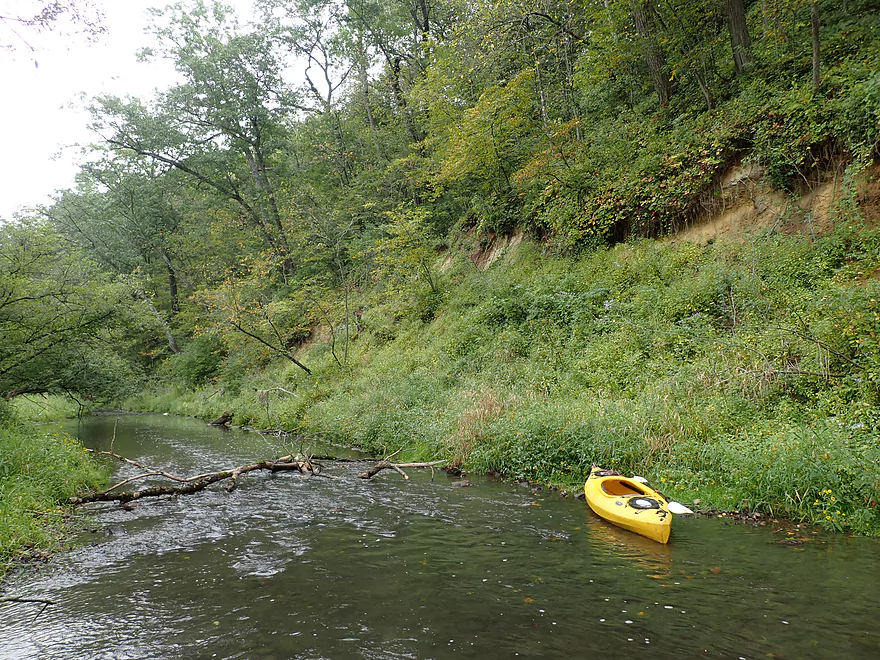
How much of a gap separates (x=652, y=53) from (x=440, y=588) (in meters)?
15.8

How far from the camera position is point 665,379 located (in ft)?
31.4

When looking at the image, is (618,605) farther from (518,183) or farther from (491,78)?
(491,78)

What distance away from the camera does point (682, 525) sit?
6.86 m

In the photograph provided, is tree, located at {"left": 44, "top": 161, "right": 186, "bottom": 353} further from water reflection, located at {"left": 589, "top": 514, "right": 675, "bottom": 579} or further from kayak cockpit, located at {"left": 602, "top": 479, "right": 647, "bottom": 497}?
water reflection, located at {"left": 589, "top": 514, "right": 675, "bottom": 579}

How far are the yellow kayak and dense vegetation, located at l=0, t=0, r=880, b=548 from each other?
3.23ft

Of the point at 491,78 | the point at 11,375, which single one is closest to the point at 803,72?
the point at 491,78

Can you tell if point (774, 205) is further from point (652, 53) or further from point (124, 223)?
point (124, 223)

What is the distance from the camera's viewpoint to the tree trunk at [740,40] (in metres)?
13.1

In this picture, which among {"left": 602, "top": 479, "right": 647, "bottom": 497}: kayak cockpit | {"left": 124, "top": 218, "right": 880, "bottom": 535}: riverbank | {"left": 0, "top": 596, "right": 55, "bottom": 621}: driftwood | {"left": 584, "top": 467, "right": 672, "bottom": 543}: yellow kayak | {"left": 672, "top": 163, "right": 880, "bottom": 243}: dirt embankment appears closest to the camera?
{"left": 0, "top": 596, "right": 55, "bottom": 621}: driftwood

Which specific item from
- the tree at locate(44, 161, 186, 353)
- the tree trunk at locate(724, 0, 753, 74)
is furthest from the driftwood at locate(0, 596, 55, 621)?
the tree at locate(44, 161, 186, 353)

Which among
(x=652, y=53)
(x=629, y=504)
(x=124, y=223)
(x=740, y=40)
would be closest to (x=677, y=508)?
(x=629, y=504)

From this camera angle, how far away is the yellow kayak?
20.8 feet

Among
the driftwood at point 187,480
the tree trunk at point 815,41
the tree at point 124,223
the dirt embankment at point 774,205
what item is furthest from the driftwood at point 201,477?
the tree at point 124,223

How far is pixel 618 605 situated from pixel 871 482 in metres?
3.79
